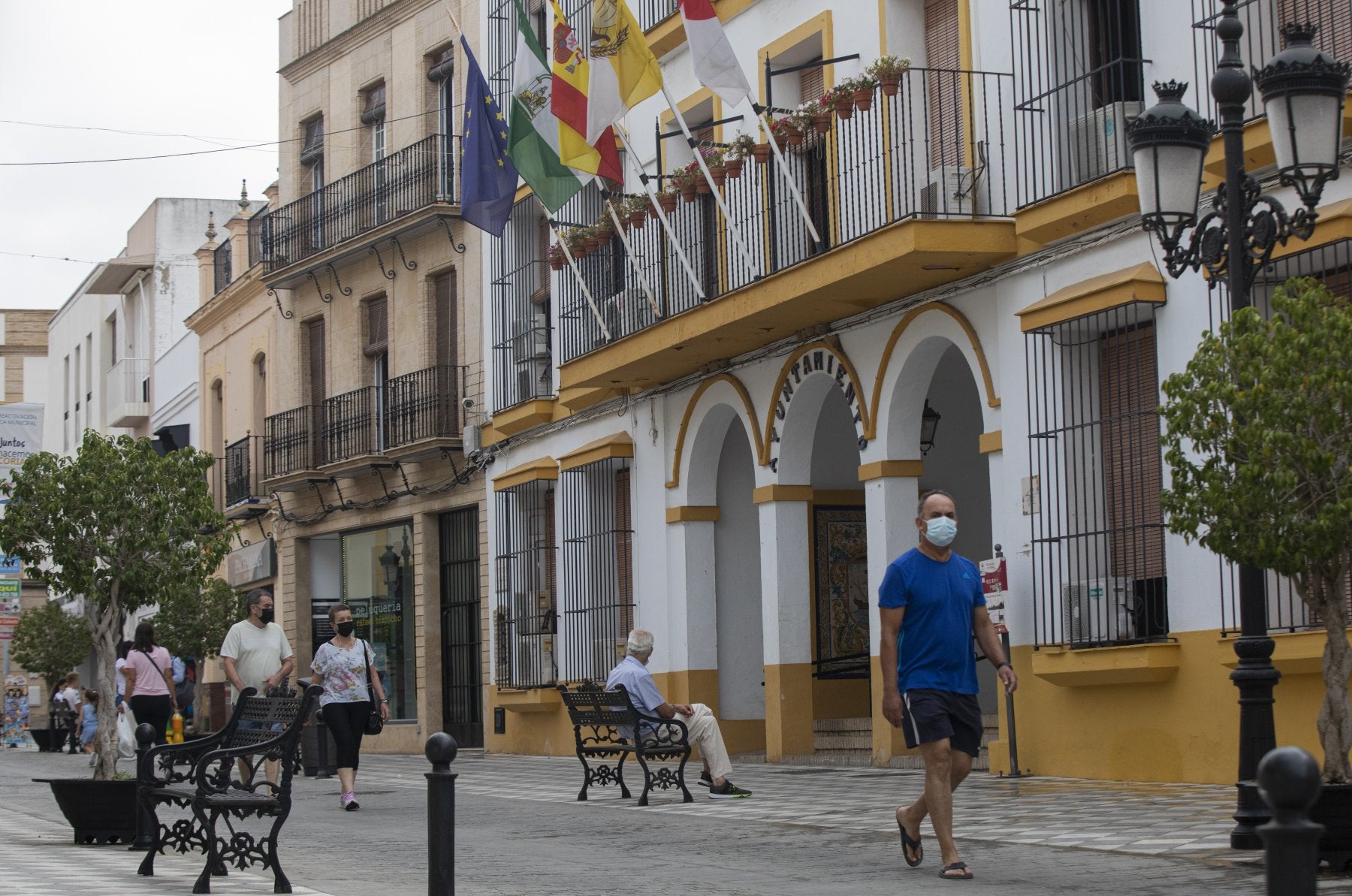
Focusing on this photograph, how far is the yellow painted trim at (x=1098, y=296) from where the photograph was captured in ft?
45.1

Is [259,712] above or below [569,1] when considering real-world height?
below

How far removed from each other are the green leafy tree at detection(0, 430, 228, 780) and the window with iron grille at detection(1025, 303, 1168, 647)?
6521 mm

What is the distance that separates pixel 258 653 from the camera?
15.0m

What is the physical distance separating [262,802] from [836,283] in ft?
27.3

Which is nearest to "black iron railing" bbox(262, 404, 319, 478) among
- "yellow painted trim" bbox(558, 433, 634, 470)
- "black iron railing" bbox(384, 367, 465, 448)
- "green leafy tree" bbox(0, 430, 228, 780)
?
"black iron railing" bbox(384, 367, 465, 448)

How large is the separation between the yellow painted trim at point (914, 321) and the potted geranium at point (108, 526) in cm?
607

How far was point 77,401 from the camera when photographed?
51719 millimetres

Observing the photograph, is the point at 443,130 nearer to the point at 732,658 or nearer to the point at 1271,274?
A: the point at 732,658

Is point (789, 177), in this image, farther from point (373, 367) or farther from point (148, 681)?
point (373, 367)

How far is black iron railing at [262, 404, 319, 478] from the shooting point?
30703mm

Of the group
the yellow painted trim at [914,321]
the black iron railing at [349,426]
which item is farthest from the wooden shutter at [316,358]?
the yellow painted trim at [914,321]

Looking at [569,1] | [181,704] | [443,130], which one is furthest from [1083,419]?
[181,704]

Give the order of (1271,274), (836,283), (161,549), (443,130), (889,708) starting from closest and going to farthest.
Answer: (889,708)
(1271,274)
(161,549)
(836,283)
(443,130)

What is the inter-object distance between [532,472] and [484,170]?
4584 mm
